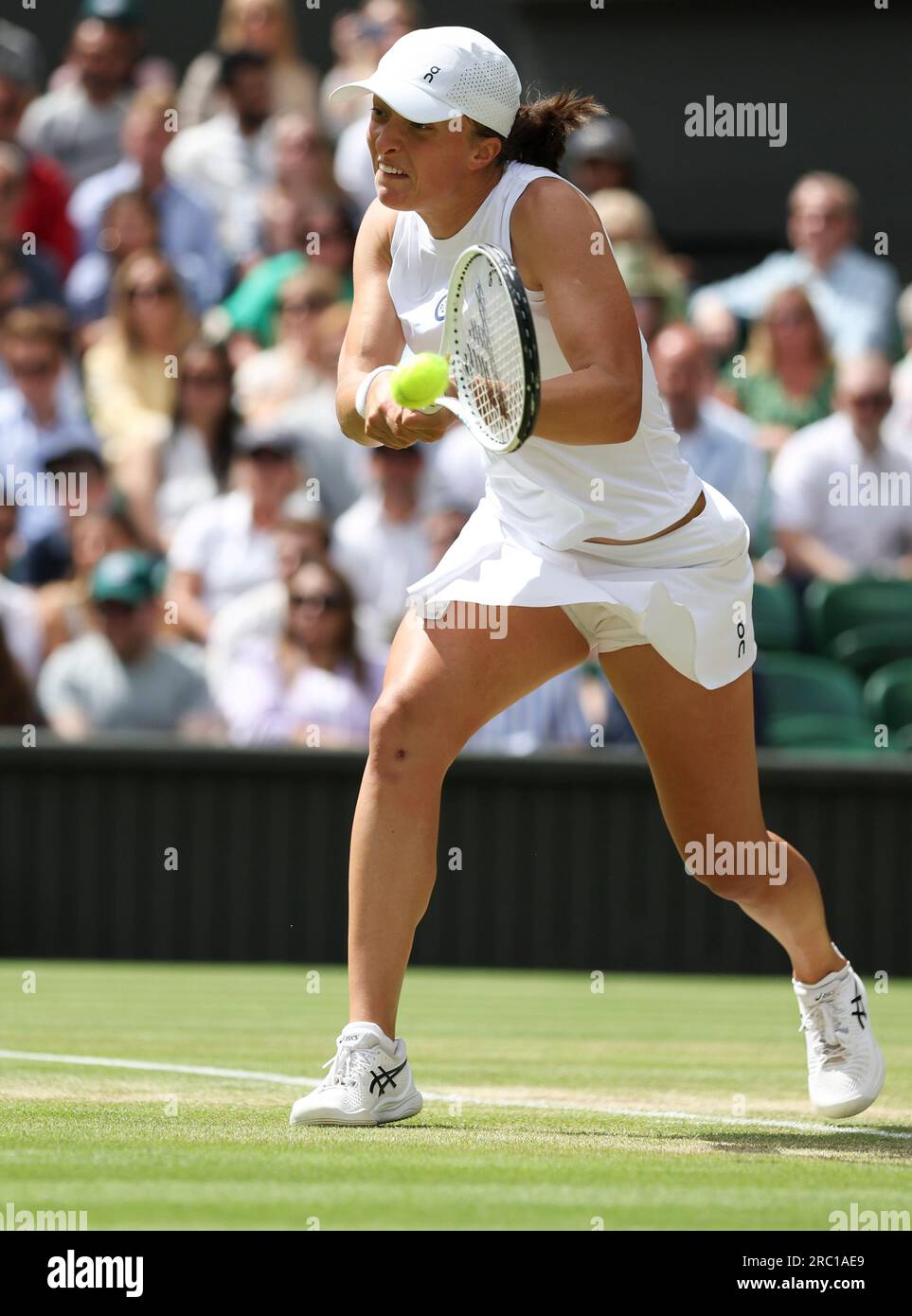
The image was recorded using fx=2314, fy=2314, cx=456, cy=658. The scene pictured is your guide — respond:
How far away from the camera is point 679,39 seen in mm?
14336

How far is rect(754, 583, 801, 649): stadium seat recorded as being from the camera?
34.4 ft

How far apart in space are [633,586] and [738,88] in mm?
10175

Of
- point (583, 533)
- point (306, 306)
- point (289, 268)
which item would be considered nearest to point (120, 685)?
point (306, 306)

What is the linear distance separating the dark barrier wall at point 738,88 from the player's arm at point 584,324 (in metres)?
9.90

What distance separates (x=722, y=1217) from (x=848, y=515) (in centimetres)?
739

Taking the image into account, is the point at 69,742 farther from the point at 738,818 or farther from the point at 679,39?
the point at 679,39

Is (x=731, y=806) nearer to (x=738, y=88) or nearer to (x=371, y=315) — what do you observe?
(x=371, y=315)

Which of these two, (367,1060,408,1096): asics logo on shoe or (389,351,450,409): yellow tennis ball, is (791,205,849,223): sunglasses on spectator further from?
(367,1060,408,1096): asics logo on shoe

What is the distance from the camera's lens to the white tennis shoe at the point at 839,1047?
16.5 ft

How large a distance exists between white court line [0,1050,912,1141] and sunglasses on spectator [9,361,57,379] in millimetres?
5949

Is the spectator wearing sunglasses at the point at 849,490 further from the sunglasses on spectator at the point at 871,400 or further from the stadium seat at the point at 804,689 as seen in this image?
the stadium seat at the point at 804,689

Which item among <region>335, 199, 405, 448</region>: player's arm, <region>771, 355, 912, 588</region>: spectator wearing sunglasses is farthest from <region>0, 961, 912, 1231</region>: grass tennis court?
<region>771, 355, 912, 588</region>: spectator wearing sunglasses

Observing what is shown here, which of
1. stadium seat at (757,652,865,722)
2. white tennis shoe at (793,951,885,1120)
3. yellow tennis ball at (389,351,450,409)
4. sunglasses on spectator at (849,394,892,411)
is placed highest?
sunglasses on spectator at (849,394,892,411)
